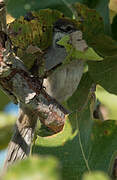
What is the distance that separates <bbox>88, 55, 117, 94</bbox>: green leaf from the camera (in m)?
1.74

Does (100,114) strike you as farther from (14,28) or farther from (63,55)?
(14,28)

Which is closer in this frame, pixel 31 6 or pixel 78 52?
pixel 78 52

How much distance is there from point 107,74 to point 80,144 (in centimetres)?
70

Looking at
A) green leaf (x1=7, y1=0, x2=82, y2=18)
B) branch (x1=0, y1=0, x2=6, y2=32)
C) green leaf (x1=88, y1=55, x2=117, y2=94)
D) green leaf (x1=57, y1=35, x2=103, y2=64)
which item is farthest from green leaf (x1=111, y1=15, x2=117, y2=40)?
branch (x1=0, y1=0, x2=6, y2=32)

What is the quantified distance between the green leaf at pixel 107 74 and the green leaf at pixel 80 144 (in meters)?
0.60

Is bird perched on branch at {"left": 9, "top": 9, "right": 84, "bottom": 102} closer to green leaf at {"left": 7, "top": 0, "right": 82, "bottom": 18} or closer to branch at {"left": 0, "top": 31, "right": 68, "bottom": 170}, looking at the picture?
green leaf at {"left": 7, "top": 0, "right": 82, "bottom": 18}

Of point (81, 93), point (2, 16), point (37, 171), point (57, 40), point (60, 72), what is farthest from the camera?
point (60, 72)

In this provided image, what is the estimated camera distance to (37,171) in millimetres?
273

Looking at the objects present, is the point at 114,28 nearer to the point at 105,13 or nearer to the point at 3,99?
the point at 105,13

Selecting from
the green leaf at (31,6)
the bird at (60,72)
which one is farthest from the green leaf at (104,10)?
the bird at (60,72)

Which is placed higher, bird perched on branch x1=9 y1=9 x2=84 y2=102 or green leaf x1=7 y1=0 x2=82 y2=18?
green leaf x1=7 y1=0 x2=82 y2=18

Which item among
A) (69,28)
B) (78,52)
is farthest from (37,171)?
(69,28)

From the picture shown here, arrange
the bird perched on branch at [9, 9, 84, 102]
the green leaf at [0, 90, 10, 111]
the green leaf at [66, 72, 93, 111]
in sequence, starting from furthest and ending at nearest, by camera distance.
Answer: the green leaf at [0, 90, 10, 111] < the green leaf at [66, 72, 93, 111] < the bird perched on branch at [9, 9, 84, 102]

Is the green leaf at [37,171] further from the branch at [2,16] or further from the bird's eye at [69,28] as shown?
the bird's eye at [69,28]
